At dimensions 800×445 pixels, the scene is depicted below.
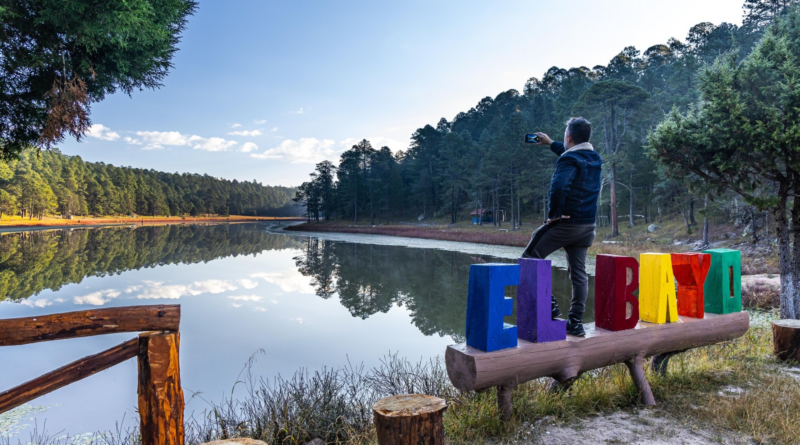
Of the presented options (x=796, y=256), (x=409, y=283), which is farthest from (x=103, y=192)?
(x=796, y=256)

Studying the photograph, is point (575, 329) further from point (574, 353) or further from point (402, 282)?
point (402, 282)

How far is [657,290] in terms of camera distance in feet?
12.6

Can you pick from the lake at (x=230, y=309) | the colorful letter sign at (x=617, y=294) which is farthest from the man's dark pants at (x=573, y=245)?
the lake at (x=230, y=309)

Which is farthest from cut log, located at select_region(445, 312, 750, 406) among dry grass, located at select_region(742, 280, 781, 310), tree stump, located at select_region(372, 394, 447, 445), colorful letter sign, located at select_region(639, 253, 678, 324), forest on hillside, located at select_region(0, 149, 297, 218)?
forest on hillside, located at select_region(0, 149, 297, 218)

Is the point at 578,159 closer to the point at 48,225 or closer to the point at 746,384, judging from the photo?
the point at 746,384

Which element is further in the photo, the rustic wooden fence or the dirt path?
the dirt path

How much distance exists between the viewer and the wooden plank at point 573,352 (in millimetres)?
2840

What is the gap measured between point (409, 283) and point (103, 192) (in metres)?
87.1

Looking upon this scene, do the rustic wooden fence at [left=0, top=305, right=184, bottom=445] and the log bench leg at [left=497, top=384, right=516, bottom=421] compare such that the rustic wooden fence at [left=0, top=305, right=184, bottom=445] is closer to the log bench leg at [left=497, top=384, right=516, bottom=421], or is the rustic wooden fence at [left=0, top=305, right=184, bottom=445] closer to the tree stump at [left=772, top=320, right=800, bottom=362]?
the log bench leg at [left=497, top=384, right=516, bottom=421]

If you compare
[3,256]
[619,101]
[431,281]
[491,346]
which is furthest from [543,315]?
[619,101]

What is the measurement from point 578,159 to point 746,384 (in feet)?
9.88

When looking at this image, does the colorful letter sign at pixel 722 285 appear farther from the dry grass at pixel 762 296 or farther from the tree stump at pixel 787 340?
the dry grass at pixel 762 296

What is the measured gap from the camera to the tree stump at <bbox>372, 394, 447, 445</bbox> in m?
2.23

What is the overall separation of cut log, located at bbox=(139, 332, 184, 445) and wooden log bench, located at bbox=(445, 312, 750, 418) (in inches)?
70.9
